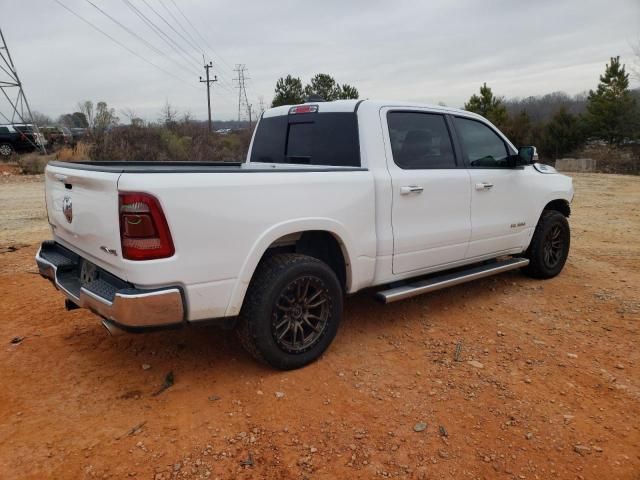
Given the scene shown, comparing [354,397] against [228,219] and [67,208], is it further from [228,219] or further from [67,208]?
[67,208]

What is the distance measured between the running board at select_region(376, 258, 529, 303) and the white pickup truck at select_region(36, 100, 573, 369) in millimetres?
17

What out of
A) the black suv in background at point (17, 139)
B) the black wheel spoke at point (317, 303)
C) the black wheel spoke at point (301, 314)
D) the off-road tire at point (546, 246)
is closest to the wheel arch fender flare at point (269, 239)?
the black wheel spoke at point (301, 314)

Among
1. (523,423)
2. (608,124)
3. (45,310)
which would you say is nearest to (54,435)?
(45,310)

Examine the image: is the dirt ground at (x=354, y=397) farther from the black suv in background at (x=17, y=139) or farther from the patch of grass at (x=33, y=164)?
the black suv in background at (x=17, y=139)

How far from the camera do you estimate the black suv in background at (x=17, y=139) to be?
2241cm

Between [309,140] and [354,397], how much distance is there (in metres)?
2.11

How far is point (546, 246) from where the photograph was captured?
537cm

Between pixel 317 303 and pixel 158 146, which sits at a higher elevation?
pixel 158 146

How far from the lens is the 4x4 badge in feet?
10.5

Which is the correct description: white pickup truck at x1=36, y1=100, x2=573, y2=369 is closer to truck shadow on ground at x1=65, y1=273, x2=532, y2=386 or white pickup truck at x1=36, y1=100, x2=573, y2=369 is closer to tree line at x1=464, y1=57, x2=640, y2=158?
truck shadow on ground at x1=65, y1=273, x2=532, y2=386

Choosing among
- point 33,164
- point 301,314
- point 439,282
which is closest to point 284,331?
point 301,314

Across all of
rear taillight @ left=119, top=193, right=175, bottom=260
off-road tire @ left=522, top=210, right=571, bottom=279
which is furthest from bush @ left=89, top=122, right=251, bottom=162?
rear taillight @ left=119, top=193, right=175, bottom=260

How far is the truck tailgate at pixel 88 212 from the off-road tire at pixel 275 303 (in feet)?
2.77

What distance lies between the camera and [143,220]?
8.68ft
